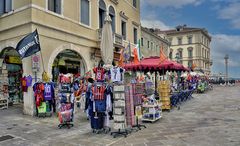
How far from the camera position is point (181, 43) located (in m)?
63.7

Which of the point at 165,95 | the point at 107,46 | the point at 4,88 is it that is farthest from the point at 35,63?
the point at 165,95

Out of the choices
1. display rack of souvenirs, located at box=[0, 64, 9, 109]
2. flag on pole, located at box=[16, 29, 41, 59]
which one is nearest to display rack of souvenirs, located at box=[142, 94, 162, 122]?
flag on pole, located at box=[16, 29, 41, 59]

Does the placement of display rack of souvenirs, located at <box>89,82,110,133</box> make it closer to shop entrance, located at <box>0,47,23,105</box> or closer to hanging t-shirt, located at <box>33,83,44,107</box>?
hanging t-shirt, located at <box>33,83,44,107</box>

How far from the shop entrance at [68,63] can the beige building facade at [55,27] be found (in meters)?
0.22

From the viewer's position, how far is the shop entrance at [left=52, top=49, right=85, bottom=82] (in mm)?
15086

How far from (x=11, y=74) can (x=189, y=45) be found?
175 feet

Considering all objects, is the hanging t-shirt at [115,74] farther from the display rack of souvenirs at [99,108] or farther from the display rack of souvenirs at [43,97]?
the display rack of souvenirs at [43,97]

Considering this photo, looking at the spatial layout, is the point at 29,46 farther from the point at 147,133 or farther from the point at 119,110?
the point at 147,133

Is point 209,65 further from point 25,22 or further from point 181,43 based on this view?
point 25,22

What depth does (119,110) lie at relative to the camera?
24.1ft

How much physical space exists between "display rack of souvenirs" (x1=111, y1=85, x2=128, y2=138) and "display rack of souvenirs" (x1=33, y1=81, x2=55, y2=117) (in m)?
4.61

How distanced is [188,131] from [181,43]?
5828cm

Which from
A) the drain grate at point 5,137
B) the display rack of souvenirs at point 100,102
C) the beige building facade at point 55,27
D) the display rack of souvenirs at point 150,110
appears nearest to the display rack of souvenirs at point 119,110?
the display rack of souvenirs at point 100,102

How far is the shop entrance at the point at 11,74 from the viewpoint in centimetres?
1398
